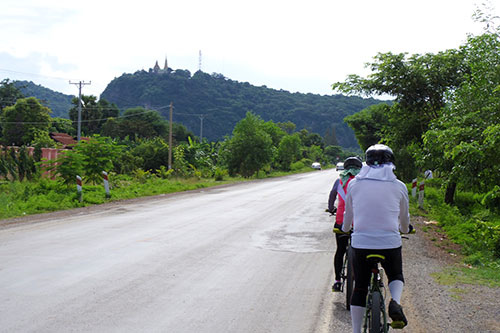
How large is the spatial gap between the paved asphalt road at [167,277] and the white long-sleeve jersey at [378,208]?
4.86 ft

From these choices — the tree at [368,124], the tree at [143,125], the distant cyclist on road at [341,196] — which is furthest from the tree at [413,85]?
the tree at [143,125]

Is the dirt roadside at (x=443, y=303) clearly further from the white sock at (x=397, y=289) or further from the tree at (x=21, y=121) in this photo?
the tree at (x=21, y=121)

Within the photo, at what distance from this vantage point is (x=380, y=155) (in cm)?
419

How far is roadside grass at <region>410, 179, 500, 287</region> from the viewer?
8.07 m

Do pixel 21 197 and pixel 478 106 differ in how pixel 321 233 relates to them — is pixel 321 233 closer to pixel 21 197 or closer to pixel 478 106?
pixel 478 106

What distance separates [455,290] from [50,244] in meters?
7.17

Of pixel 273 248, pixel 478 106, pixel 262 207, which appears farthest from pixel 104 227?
pixel 478 106

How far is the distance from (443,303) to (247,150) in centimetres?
4757

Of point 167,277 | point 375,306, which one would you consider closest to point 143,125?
point 167,277

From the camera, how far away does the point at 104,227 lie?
40.0 feet

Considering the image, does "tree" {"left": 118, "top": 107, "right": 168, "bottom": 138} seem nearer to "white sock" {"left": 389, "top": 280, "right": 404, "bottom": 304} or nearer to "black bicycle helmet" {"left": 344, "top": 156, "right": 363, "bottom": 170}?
"black bicycle helmet" {"left": 344, "top": 156, "right": 363, "bottom": 170}

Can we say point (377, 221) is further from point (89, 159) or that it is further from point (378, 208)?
point (89, 159)

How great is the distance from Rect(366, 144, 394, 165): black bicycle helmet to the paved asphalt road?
1947 mm

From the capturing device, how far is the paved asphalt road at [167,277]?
5242 mm
